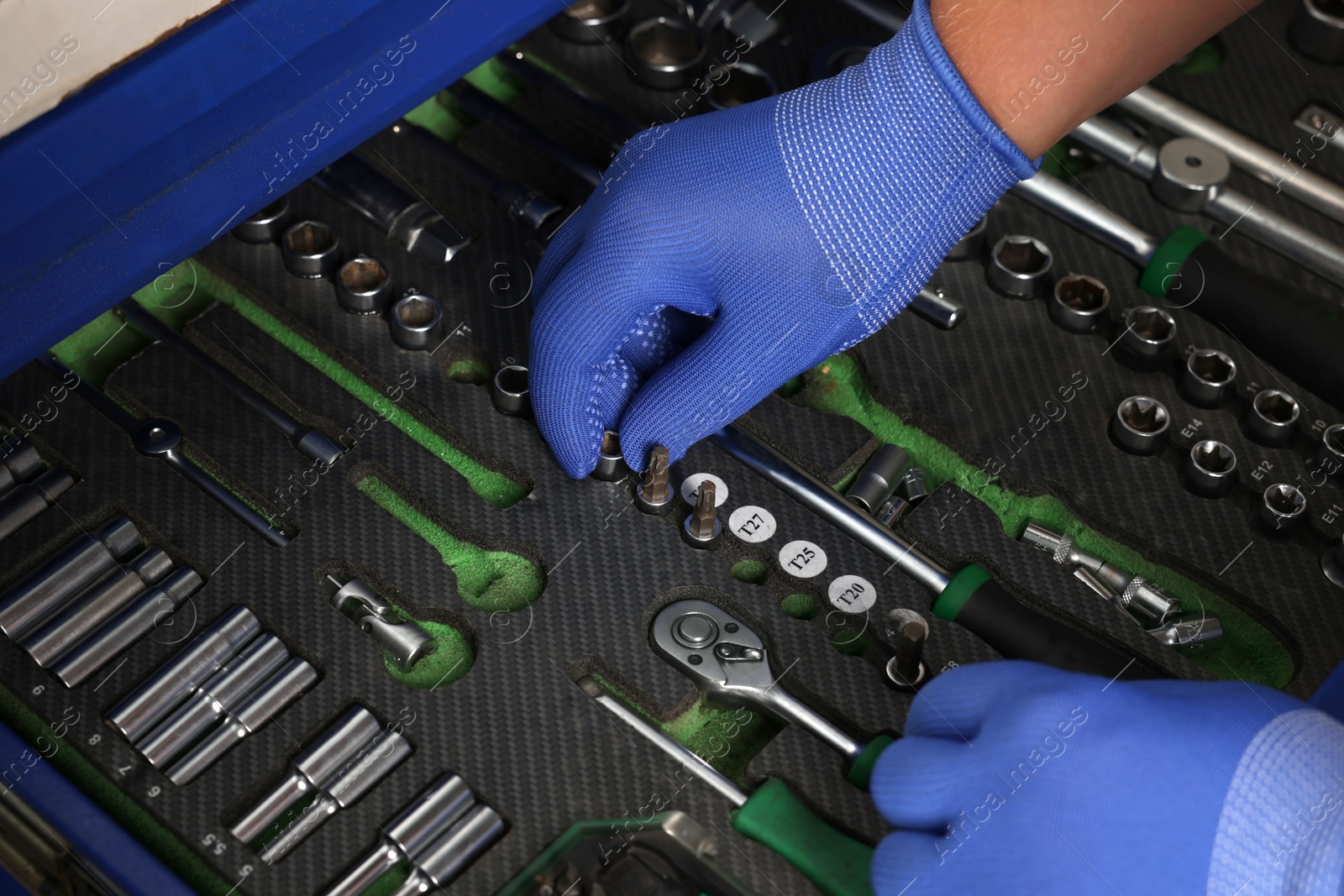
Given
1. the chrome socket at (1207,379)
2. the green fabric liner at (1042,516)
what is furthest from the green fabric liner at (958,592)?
the chrome socket at (1207,379)

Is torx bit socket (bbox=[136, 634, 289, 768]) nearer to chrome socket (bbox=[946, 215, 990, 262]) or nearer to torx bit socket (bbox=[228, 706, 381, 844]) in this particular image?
torx bit socket (bbox=[228, 706, 381, 844])

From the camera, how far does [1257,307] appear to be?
1973 millimetres

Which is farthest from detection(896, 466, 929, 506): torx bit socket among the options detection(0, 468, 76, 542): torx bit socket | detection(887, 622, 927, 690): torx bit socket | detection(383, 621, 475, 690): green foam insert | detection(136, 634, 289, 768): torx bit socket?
detection(0, 468, 76, 542): torx bit socket

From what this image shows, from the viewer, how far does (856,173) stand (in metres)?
1.73

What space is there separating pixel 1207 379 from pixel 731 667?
2.75ft

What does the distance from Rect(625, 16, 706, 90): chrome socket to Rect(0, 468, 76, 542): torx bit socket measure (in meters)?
1.10

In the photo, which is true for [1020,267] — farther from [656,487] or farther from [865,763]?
[865,763]

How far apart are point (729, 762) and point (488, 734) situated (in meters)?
0.30

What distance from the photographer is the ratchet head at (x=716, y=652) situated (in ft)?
5.75

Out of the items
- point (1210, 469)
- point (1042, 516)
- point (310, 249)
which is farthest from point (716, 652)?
point (310, 249)

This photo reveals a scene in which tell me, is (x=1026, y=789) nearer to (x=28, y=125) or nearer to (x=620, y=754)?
(x=620, y=754)

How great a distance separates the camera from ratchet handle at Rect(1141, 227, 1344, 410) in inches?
75.4

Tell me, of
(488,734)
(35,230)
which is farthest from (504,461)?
(35,230)

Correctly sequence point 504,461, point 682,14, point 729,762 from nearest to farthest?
point 729,762
point 504,461
point 682,14
